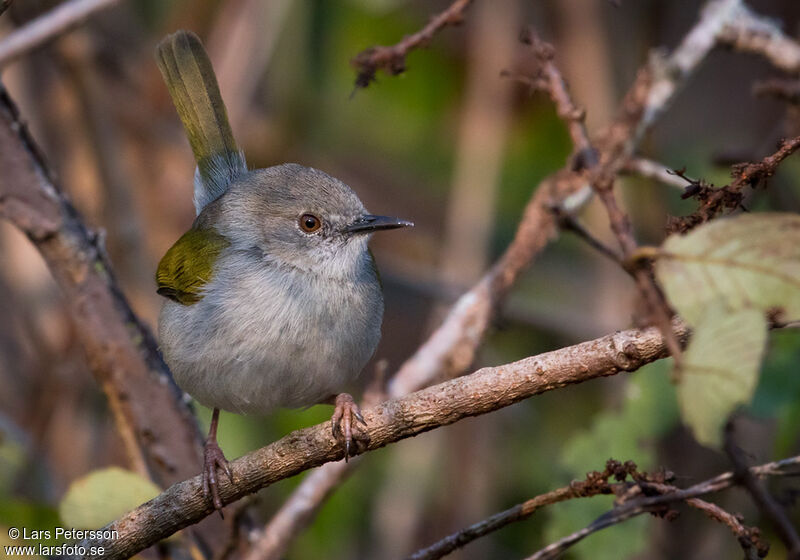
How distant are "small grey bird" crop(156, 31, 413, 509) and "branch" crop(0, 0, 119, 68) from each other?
1.24 ft

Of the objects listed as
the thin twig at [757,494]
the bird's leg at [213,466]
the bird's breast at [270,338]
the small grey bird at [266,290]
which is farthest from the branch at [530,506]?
the bird's breast at [270,338]

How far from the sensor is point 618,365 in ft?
5.83

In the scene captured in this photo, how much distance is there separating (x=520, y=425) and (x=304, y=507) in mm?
2636

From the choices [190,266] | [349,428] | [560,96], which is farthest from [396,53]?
[349,428]

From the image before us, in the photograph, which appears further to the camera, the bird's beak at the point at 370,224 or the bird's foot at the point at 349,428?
the bird's beak at the point at 370,224

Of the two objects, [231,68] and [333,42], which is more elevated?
[333,42]

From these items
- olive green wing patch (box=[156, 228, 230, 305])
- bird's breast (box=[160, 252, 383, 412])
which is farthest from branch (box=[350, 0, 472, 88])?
olive green wing patch (box=[156, 228, 230, 305])

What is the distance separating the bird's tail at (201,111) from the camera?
144 inches

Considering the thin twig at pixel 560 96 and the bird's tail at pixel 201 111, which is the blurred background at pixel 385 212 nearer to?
the bird's tail at pixel 201 111

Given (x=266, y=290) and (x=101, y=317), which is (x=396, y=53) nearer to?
(x=266, y=290)

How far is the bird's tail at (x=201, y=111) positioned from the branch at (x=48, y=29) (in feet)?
1.24

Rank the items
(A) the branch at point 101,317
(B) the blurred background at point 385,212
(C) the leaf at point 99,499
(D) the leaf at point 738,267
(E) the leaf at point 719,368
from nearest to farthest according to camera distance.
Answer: (E) the leaf at point 719,368 → (D) the leaf at point 738,267 → (C) the leaf at point 99,499 → (A) the branch at point 101,317 → (B) the blurred background at point 385,212

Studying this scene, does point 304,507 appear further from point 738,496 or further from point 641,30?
point 641,30

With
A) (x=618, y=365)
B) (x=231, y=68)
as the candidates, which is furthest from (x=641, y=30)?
(x=618, y=365)
